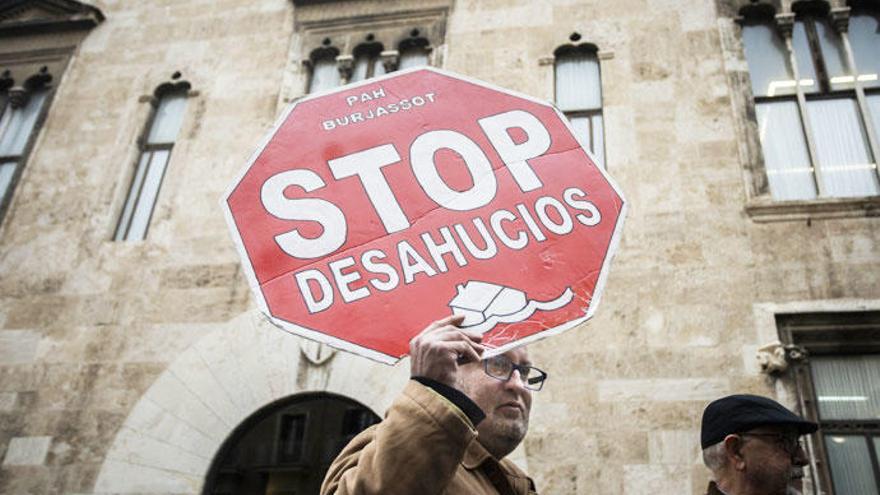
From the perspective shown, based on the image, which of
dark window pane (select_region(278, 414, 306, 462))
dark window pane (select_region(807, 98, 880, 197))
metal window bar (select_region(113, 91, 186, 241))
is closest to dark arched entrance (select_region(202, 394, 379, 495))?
dark window pane (select_region(278, 414, 306, 462))

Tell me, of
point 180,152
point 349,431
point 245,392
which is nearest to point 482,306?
point 245,392

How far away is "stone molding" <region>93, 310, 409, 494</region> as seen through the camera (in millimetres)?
5625

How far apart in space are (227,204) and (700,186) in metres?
5.24

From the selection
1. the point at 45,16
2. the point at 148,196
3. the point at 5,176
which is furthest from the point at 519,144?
the point at 45,16

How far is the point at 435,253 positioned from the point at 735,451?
180 cm

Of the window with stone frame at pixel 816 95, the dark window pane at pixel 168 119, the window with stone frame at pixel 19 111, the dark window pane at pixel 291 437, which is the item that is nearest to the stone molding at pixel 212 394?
the dark window pane at pixel 291 437

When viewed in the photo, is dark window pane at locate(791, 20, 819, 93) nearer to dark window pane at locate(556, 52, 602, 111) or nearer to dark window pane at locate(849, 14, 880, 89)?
dark window pane at locate(849, 14, 880, 89)

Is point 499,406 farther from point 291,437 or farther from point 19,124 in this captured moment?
point 19,124

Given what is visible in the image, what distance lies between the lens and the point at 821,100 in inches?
255

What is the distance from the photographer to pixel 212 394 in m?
5.92

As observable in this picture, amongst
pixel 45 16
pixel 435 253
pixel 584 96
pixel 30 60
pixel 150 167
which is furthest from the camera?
pixel 45 16

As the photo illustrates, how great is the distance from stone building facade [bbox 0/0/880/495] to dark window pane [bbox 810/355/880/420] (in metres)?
0.02

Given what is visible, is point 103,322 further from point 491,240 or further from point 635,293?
point 491,240

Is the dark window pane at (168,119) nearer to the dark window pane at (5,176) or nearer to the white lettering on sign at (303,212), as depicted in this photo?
the dark window pane at (5,176)
